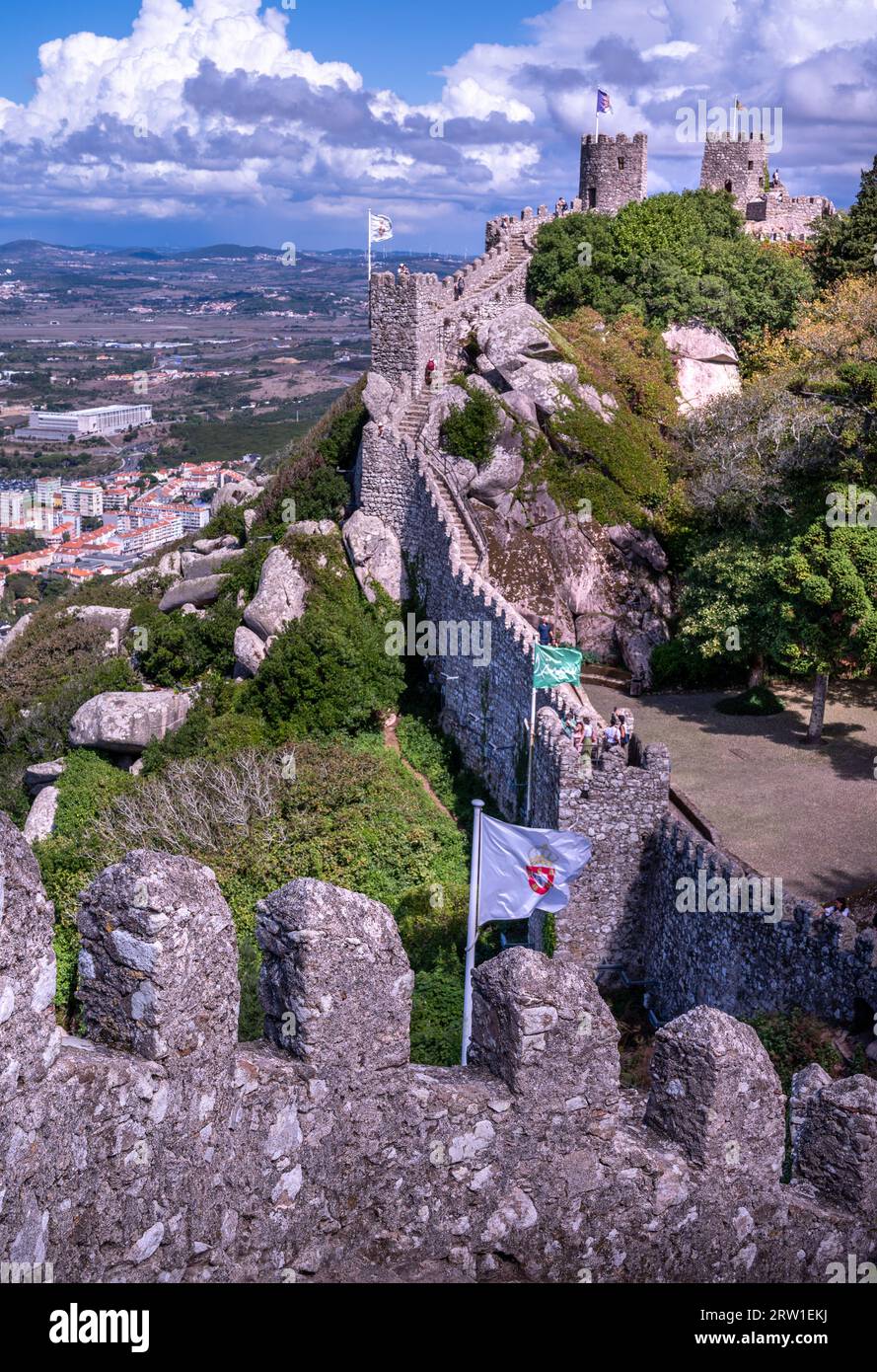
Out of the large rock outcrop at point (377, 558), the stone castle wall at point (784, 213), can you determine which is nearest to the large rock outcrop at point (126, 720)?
the large rock outcrop at point (377, 558)

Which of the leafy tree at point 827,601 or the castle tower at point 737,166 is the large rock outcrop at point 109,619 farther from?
the castle tower at point 737,166

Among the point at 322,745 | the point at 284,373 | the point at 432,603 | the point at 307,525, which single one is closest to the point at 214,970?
the point at 322,745

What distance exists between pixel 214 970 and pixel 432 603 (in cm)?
2105

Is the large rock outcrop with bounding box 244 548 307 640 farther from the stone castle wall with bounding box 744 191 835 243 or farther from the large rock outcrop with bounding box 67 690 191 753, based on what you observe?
the stone castle wall with bounding box 744 191 835 243

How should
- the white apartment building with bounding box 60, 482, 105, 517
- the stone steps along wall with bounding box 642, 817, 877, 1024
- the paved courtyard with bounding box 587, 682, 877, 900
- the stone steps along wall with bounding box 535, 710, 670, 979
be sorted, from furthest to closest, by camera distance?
the white apartment building with bounding box 60, 482, 105, 517, the stone steps along wall with bounding box 535, 710, 670, 979, the paved courtyard with bounding box 587, 682, 877, 900, the stone steps along wall with bounding box 642, 817, 877, 1024

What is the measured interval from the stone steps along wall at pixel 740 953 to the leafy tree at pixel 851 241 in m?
23.6

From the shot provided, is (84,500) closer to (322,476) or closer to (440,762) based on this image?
(322,476)

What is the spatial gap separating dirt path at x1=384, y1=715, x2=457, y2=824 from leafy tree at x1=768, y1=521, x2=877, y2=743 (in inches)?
257

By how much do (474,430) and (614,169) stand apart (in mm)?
14576

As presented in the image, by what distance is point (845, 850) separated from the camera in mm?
→ 16750

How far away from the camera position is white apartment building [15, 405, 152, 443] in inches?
5581

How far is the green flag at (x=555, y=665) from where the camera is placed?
1875 cm

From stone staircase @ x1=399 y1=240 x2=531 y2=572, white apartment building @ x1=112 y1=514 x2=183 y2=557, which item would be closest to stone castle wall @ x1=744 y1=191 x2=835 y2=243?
stone staircase @ x1=399 y1=240 x2=531 y2=572

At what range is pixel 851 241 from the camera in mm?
34469
